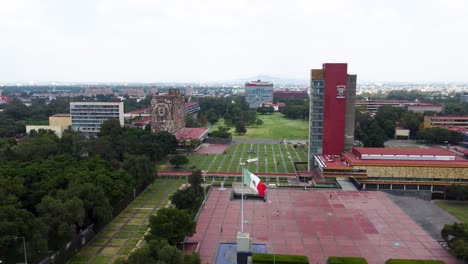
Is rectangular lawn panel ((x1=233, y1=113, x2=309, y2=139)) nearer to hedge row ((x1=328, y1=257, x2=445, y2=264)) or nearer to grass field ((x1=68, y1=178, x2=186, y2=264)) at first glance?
grass field ((x1=68, y1=178, x2=186, y2=264))

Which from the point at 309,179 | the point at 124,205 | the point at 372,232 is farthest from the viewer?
the point at 309,179

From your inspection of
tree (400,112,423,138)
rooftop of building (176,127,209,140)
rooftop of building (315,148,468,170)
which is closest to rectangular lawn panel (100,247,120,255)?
rooftop of building (315,148,468,170)

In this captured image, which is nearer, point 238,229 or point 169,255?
point 169,255

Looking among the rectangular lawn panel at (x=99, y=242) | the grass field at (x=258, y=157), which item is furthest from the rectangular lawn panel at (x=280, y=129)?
the rectangular lawn panel at (x=99, y=242)

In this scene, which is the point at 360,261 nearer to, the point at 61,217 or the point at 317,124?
the point at 61,217

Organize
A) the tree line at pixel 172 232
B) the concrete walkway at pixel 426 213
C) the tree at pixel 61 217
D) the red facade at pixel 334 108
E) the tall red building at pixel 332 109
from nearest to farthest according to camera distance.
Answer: the tree line at pixel 172 232
the tree at pixel 61 217
the concrete walkway at pixel 426 213
the red facade at pixel 334 108
the tall red building at pixel 332 109

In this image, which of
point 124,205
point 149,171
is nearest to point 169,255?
point 124,205

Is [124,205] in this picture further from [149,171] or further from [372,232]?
[372,232]

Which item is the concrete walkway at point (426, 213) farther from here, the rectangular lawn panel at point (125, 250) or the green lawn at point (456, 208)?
the rectangular lawn panel at point (125, 250)
